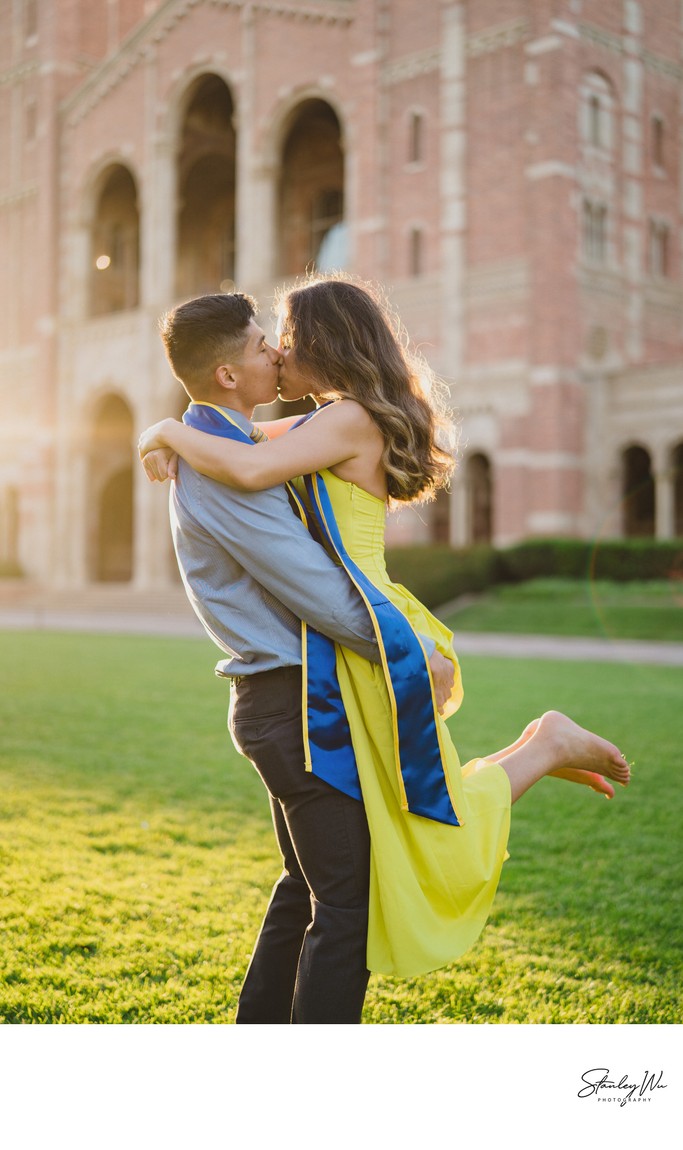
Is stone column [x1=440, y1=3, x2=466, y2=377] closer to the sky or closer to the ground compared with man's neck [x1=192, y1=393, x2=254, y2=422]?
closer to the sky

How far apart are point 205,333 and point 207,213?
118ft

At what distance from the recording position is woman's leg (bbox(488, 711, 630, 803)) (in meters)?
2.54

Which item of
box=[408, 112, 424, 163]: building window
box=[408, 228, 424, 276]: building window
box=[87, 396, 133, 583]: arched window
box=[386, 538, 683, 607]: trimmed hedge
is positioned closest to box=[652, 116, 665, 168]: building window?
box=[386, 538, 683, 607]: trimmed hedge

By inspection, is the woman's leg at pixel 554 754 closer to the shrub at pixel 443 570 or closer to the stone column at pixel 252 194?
the shrub at pixel 443 570

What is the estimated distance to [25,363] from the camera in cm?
2888

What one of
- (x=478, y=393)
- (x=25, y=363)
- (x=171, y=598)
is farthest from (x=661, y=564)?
(x=25, y=363)

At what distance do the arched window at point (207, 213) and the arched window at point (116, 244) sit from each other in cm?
153

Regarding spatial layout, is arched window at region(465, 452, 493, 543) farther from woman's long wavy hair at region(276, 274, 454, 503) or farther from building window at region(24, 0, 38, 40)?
woman's long wavy hair at region(276, 274, 454, 503)

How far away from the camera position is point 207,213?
1422 inches

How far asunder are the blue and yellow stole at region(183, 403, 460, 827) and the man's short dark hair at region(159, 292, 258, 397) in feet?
0.63

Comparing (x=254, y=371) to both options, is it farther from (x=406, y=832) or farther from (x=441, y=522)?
(x=441, y=522)

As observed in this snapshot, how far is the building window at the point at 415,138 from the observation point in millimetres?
26328

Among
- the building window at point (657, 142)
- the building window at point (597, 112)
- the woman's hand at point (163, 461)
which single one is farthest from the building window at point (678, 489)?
the woman's hand at point (163, 461)
